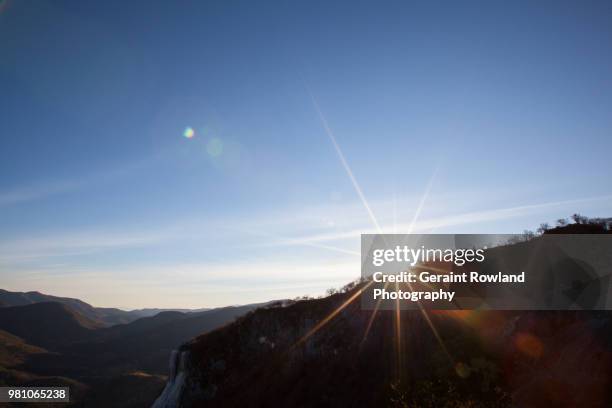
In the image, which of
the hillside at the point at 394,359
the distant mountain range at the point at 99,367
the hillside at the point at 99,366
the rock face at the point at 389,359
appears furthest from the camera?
the hillside at the point at 99,366

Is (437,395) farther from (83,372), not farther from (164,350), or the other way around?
(164,350)

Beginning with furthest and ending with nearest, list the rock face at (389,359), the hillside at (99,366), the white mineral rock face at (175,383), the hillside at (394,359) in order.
A: the hillside at (99,366), the white mineral rock face at (175,383), the rock face at (389,359), the hillside at (394,359)

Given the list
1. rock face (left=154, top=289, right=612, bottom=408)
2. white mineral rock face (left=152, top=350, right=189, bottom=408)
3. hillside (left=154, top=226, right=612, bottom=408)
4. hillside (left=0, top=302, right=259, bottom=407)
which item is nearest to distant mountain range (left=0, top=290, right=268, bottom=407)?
hillside (left=0, top=302, right=259, bottom=407)

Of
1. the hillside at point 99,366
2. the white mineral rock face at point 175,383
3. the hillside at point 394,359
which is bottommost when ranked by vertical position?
the hillside at point 99,366

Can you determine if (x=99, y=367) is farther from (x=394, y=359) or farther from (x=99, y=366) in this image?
(x=394, y=359)

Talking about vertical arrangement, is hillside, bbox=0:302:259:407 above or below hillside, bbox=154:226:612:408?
below

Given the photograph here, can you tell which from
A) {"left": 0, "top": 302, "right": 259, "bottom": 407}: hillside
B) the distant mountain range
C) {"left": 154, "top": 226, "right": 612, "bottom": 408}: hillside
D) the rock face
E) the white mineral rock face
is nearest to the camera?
{"left": 154, "top": 226, "right": 612, "bottom": 408}: hillside

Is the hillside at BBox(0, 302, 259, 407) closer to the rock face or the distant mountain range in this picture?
the distant mountain range

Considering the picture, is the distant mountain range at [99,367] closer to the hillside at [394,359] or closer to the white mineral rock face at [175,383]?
the white mineral rock face at [175,383]

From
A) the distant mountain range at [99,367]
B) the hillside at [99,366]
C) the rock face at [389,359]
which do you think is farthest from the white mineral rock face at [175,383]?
the hillside at [99,366]

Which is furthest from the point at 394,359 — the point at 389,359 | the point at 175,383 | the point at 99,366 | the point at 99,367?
the point at 99,366

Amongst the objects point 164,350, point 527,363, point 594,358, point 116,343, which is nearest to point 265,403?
point 527,363
